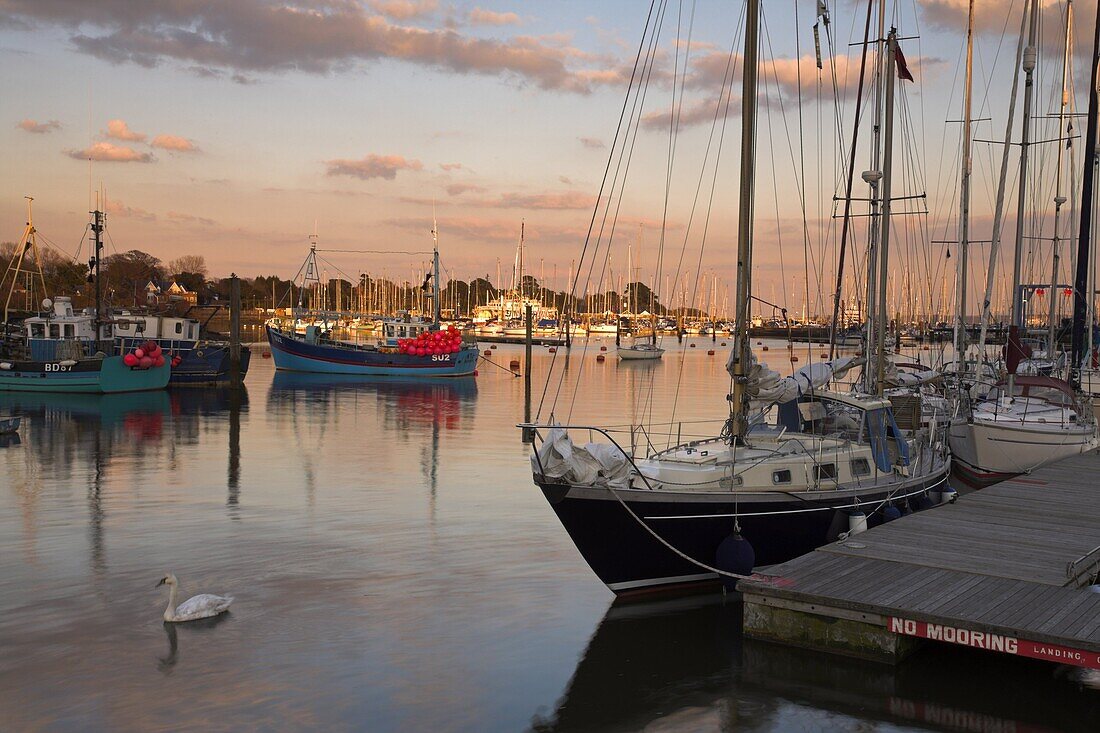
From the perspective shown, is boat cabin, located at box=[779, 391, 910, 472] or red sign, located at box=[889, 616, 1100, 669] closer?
red sign, located at box=[889, 616, 1100, 669]

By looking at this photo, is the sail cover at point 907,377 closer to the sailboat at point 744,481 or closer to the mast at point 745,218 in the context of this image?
the sailboat at point 744,481

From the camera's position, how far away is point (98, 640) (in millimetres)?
12695

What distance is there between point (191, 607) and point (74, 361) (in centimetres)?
3792

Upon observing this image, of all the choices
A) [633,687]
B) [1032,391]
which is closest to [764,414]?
[633,687]

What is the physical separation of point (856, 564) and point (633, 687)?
3.76 m

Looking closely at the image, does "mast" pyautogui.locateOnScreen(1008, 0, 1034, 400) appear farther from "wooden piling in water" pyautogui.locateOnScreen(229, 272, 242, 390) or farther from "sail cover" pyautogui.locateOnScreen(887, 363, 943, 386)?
"wooden piling in water" pyautogui.locateOnScreen(229, 272, 242, 390)

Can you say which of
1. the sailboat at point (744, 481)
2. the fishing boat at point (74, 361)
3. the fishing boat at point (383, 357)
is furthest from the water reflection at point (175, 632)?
the fishing boat at point (383, 357)

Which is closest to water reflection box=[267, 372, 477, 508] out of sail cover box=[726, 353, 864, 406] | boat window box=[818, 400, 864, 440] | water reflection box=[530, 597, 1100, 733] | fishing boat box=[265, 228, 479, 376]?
fishing boat box=[265, 228, 479, 376]

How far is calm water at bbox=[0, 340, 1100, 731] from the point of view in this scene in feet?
35.3

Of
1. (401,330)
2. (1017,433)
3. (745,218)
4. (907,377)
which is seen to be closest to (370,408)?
(401,330)

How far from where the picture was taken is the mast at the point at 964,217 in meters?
30.0

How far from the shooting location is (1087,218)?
34.6 meters

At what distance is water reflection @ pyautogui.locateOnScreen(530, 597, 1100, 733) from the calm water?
33 mm

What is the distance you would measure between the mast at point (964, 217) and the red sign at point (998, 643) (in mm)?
18662
